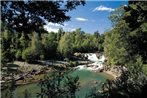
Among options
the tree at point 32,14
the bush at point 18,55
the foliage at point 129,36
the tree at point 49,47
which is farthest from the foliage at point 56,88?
the tree at point 49,47

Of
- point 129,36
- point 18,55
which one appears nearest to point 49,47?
point 18,55

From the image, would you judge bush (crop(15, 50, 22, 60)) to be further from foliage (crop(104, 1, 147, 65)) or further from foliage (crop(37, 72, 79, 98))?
foliage (crop(37, 72, 79, 98))

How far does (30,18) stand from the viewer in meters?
9.52

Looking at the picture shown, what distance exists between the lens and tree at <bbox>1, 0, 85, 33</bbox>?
9125 mm

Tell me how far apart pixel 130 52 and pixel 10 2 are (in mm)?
29780

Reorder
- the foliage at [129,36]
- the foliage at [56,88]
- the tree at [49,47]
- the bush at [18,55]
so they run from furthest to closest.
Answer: the tree at [49,47] < the bush at [18,55] < the foliage at [129,36] < the foliage at [56,88]

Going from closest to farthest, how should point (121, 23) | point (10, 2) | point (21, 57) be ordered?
point (10, 2) < point (121, 23) < point (21, 57)

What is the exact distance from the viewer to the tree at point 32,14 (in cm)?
912

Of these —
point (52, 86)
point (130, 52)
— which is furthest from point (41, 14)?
point (130, 52)

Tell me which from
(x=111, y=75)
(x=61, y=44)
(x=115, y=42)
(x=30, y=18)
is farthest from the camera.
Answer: (x=61, y=44)

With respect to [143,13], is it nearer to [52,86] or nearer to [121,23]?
[121,23]

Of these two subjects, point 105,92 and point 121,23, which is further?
point 121,23

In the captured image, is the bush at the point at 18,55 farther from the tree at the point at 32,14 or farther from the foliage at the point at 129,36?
the tree at the point at 32,14

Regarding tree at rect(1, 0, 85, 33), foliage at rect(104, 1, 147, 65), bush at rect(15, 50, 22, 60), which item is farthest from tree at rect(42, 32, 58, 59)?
tree at rect(1, 0, 85, 33)
